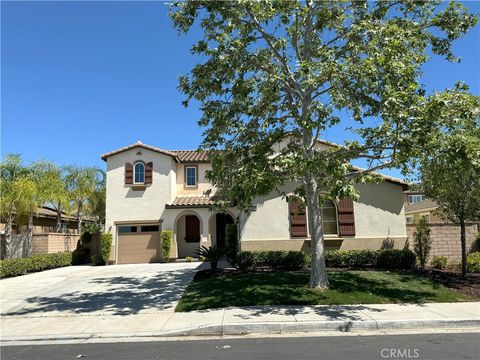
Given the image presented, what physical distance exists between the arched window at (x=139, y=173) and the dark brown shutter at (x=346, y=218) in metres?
11.6

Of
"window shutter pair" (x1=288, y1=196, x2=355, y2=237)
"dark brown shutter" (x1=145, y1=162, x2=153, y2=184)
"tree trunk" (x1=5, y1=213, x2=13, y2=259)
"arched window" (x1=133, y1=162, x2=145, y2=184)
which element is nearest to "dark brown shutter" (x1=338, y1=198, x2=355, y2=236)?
"window shutter pair" (x1=288, y1=196, x2=355, y2=237)

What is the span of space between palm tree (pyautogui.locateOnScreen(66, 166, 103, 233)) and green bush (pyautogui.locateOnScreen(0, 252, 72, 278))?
19.4 feet

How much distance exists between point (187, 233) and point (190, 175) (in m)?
3.49

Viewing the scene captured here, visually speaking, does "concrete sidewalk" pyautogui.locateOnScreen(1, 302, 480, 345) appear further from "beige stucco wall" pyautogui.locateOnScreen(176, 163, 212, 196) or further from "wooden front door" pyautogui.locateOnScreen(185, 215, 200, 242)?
"beige stucco wall" pyautogui.locateOnScreen(176, 163, 212, 196)

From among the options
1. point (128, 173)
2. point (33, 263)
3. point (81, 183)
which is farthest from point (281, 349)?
point (81, 183)

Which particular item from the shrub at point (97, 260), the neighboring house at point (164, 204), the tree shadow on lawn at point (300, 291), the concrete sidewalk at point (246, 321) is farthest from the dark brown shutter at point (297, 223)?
the shrub at point (97, 260)

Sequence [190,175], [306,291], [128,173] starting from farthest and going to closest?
1. [190,175]
2. [128,173]
3. [306,291]

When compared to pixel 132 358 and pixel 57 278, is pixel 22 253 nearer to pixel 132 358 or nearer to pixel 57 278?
pixel 57 278

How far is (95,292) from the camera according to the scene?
1328 centimetres

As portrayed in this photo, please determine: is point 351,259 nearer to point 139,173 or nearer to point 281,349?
point 281,349

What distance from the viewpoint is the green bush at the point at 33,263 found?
17.9m

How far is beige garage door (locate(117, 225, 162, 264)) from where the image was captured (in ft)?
76.0

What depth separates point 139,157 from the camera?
24016 mm

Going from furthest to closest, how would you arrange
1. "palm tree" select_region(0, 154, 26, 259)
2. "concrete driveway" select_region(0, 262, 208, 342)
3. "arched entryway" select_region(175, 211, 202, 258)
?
1. "arched entryway" select_region(175, 211, 202, 258)
2. "palm tree" select_region(0, 154, 26, 259)
3. "concrete driveway" select_region(0, 262, 208, 342)
